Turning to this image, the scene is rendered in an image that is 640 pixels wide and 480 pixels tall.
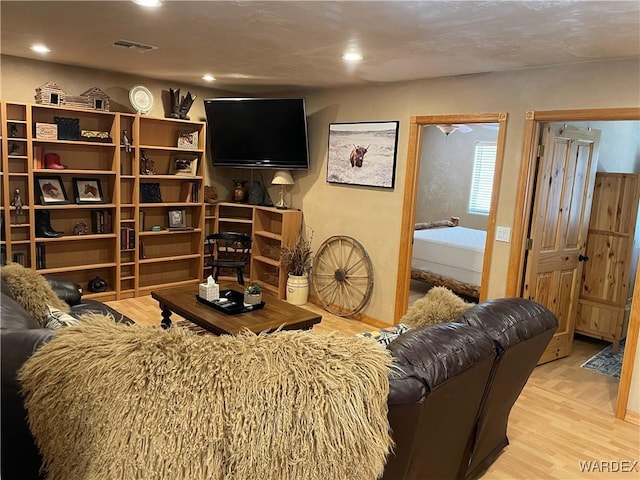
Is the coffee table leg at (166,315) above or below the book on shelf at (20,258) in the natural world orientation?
below

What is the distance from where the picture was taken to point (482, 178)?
7250 mm

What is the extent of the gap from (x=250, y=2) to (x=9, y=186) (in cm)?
342

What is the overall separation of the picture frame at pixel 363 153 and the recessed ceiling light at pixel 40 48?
9.00 ft

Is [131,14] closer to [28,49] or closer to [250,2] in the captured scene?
[250,2]

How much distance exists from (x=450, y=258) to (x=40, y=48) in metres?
4.64

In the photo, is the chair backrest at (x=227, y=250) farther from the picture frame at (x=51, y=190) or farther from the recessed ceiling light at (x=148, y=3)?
the recessed ceiling light at (x=148, y=3)

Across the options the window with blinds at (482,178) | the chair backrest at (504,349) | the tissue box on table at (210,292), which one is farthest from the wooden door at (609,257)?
the tissue box on table at (210,292)

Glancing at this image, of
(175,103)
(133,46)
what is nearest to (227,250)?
(175,103)

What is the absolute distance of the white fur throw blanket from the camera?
1.38m

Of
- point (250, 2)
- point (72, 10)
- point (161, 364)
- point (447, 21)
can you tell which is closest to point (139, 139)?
point (72, 10)

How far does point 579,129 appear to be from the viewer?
3889 mm

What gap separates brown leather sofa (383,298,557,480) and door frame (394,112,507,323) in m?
1.60

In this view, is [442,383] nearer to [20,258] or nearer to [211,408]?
[211,408]

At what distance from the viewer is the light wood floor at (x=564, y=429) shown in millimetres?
2646
